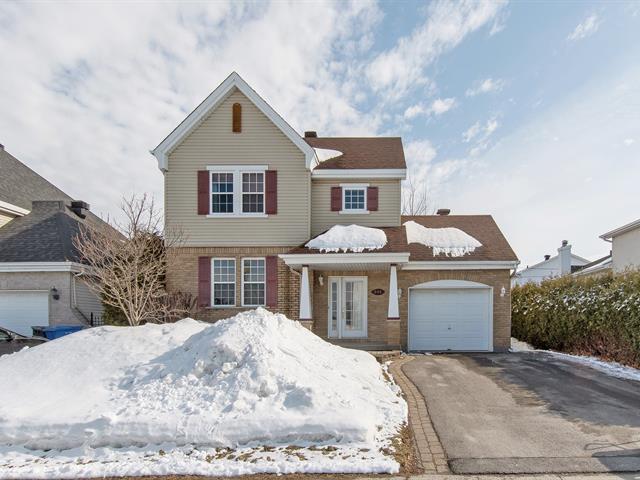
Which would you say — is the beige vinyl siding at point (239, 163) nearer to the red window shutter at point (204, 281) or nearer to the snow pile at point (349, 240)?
the red window shutter at point (204, 281)

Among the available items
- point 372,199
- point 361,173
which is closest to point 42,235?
point 361,173

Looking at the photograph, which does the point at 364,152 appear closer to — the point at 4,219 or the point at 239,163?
the point at 239,163

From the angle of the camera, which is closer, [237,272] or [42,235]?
[237,272]

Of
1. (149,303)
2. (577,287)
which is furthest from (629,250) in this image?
(149,303)

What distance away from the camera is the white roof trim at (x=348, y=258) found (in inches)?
501

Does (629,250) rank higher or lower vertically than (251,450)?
higher

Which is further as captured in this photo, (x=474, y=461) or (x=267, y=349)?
(x=267, y=349)

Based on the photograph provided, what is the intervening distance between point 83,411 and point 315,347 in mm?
4368

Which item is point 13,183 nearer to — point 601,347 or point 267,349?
point 267,349

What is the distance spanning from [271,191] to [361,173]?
3330 mm

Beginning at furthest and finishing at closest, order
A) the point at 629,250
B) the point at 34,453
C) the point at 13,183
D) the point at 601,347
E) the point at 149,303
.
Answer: the point at 629,250 < the point at 13,183 < the point at 149,303 < the point at 601,347 < the point at 34,453

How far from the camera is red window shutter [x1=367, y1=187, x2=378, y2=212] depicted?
1521 centimetres

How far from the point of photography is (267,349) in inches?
→ 281

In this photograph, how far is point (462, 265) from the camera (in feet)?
46.7
